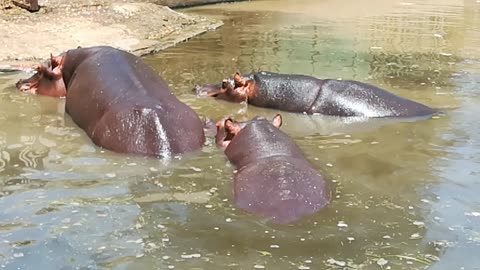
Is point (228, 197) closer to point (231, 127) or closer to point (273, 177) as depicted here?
point (273, 177)

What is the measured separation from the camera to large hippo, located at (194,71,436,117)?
22.9 ft

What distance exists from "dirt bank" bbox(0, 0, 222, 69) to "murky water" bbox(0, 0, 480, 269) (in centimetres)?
117

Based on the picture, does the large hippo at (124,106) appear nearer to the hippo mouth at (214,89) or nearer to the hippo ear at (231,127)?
the hippo ear at (231,127)

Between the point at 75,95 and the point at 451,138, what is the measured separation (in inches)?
124

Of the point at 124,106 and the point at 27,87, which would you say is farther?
the point at 27,87

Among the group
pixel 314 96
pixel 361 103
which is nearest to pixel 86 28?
pixel 314 96

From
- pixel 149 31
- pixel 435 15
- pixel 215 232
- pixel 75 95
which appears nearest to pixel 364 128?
pixel 75 95

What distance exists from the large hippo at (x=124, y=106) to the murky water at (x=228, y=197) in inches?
5.1

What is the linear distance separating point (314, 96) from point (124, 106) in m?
2.32

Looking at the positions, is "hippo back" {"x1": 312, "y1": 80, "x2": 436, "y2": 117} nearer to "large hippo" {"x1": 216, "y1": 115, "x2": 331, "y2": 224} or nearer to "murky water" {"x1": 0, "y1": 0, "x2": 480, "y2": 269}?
"murky water" {"x1": 0, "y1": 0, "x2": 480, "y2": 269}

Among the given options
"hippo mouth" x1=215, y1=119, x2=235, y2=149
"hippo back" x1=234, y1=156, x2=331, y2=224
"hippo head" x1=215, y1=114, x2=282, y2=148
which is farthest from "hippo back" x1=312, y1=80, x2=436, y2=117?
"hippo back" x1=234, y1=156, x2=331, y2=224

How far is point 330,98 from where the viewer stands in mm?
7219

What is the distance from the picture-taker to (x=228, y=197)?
4.50 metres

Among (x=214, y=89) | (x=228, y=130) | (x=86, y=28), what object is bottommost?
(x=214, y=89)
